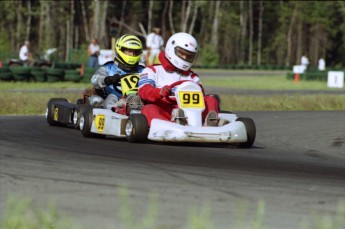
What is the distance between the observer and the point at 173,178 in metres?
6.74

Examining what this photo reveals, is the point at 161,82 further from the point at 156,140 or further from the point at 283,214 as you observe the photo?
the point at 283,214

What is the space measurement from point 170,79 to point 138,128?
121 centimetres

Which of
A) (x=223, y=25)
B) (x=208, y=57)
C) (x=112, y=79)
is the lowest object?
(x=112, y=79)

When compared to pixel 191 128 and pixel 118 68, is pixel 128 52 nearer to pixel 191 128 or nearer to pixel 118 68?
pixel 118 68

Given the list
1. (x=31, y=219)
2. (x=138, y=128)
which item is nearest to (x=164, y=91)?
(x=138, y=128)

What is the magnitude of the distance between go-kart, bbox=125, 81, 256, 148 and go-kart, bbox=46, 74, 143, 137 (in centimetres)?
27

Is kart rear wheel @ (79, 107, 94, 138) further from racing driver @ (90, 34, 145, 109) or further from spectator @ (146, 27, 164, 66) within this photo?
spectator @ (146, 27, 164, 66)

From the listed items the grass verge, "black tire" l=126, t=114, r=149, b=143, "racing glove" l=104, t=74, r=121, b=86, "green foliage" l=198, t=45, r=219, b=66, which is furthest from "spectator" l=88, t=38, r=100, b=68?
"green foliage" l=198, t=45, r=219, b=66

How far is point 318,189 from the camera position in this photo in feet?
21.4

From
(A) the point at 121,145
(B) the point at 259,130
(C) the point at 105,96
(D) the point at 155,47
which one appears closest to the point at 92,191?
(A) the point at 121,145

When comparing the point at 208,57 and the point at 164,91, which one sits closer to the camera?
the point at 164,91

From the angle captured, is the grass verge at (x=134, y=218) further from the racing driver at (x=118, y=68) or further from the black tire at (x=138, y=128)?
the racing driver at (x=118, y=68)

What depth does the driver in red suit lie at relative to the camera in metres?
9.98

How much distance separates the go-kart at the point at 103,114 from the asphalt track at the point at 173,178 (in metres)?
0.15
